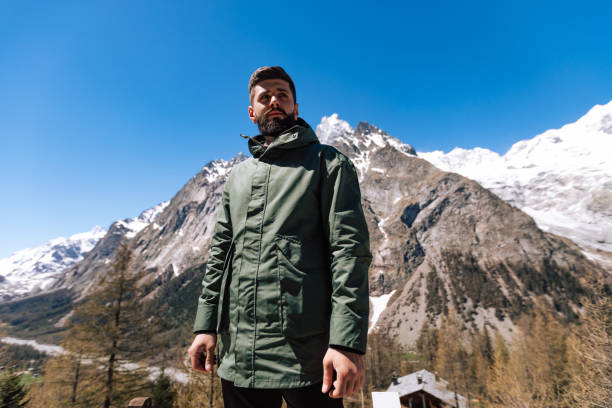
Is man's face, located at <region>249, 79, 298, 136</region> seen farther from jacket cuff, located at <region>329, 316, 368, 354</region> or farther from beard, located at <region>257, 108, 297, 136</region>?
jacket cuff, located at <region>329, 316, 368, 354</region>

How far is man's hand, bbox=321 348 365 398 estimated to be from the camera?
1.64 metres

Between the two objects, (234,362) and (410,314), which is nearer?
(234,362)

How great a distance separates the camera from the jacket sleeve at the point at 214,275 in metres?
2.25

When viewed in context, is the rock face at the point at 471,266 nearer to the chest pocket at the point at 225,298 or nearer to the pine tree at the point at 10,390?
the pine tree at the point at 10,390

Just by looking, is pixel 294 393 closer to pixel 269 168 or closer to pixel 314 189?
pixel 314 189

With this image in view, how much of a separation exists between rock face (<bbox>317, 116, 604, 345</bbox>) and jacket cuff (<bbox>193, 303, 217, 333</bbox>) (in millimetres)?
145739

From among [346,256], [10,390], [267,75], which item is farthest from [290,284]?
[10,390]

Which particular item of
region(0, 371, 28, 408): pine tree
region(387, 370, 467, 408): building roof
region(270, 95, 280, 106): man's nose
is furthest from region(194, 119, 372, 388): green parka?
region(387, 370, 467, 408): building roof

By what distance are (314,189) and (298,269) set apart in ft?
1.90

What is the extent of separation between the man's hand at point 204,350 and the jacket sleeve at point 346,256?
41.9 inches

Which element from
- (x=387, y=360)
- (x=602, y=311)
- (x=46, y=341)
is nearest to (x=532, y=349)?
(x=602, y=311)

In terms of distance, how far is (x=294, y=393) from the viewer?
1.86m

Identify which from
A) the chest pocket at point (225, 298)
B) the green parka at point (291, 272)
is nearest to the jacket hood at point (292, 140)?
the green parka at point (291, 272)

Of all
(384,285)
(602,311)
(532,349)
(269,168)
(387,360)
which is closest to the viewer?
(269,168)
